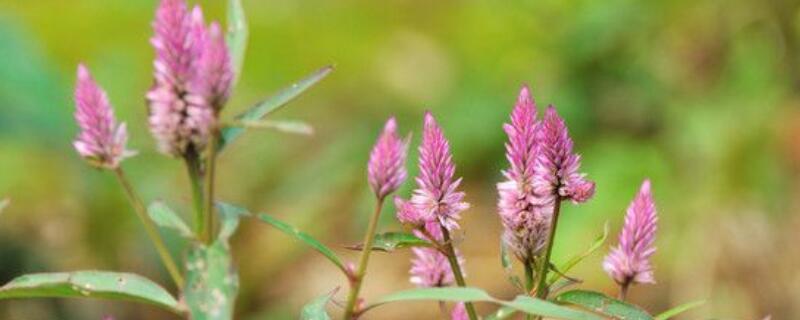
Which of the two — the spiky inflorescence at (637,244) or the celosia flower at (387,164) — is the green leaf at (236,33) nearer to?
the celosia flower at (387,164)

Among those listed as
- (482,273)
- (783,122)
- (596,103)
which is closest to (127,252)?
(482,273)

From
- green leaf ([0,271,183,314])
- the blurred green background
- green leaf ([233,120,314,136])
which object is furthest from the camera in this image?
the blurred green background

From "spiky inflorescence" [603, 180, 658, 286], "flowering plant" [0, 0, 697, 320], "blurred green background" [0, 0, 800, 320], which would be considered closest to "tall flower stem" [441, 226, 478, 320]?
"flowering plant" [0, 0, 697, 320]

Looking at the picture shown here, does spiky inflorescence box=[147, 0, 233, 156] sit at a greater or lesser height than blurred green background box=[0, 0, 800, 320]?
lesser

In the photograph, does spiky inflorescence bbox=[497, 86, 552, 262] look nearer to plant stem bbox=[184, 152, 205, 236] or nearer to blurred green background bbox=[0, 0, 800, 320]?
plant stem bbox=[184, 152, 205, 236]

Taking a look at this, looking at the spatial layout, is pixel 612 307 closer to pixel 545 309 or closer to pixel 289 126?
pixel 545 309

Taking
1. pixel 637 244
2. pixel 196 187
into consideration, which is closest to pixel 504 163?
pixel 637 244

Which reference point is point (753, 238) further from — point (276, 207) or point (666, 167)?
point (276, 207)
